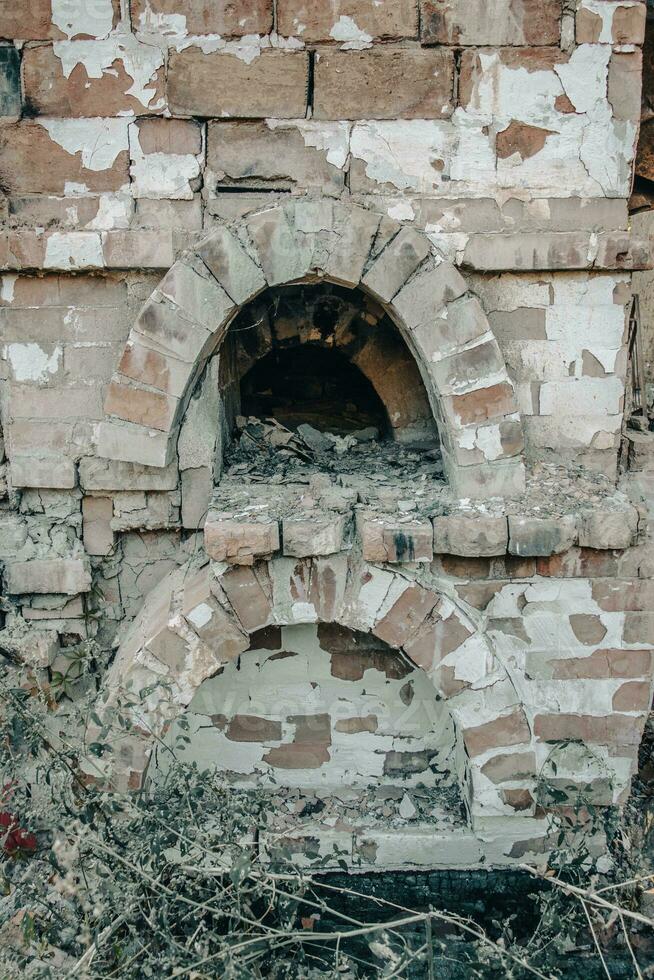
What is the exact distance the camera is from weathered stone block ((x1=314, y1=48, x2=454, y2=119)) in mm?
3541

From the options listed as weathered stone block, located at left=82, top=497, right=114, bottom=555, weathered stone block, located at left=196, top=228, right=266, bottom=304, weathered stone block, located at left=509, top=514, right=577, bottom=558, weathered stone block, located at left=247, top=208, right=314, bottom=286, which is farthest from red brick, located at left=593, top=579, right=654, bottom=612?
weathered stone block, located at left=82, top=497, right=114, bottom=555

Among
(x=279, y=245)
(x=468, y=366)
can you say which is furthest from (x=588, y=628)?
(x=279, y=245)

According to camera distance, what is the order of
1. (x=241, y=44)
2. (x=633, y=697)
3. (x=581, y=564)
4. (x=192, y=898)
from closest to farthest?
(x=192, y=898) → (x=241, y=44) → (x=581, y=564) → (x=633, y=697)

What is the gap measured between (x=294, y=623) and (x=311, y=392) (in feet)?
5.63

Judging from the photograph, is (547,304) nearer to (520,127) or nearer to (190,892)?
(520,127)

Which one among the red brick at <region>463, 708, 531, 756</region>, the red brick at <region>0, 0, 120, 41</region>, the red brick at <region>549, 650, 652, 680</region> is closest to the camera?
the red brick at <region>0, 0, 120, 41</region>

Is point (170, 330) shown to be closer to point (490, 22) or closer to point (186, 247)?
point (186, 247)

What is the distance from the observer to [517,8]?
3520mm

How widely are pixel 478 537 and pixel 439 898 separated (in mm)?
1893

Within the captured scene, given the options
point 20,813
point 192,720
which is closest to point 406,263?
point 192,720

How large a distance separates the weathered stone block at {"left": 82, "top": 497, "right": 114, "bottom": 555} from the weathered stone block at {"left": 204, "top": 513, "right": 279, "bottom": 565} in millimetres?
638

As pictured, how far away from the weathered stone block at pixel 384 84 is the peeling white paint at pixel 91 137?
895 millimetres

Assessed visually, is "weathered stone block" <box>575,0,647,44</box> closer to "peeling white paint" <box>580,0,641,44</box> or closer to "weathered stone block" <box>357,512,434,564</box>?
"peeling white paint" <box>580,0,641,44</box>

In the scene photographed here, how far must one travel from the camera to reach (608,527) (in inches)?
146
